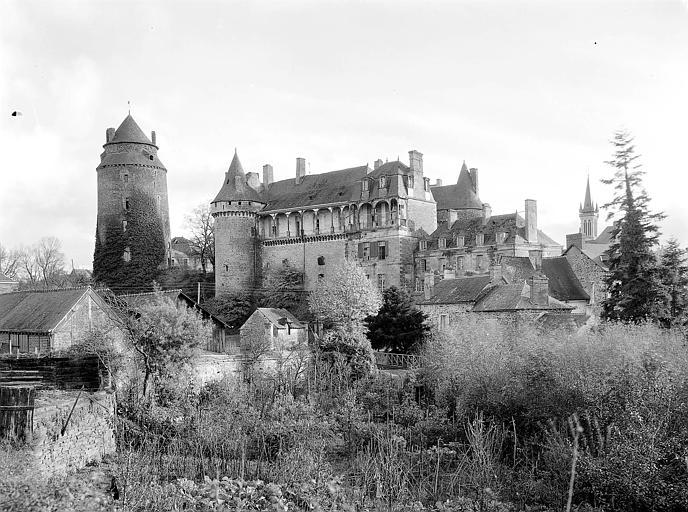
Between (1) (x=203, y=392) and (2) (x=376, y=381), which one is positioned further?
(2) (x=376, y=381)

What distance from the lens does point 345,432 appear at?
16.8m

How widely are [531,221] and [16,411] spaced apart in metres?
36.9

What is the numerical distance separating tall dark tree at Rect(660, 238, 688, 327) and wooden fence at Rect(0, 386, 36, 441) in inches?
859

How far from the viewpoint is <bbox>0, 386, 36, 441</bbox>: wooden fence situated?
929 cm

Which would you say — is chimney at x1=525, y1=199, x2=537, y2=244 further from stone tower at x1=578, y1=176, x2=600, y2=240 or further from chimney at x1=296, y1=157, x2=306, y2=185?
stone tower at x1=578, y1=176, x2=600, y2=240

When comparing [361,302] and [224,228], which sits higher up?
[224,228]

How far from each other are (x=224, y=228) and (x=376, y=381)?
108 feet

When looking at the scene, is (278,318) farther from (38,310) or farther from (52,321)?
(52,321)

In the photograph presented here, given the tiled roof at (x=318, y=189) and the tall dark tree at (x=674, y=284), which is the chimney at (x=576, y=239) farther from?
the tall dark tree at (x=674, y=284)

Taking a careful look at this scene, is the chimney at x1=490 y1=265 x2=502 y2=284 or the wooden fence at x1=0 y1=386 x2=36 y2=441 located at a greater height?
the chimney at x1=490 y1=265 x2=502 y2=284

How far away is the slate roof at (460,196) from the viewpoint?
52.3 metres

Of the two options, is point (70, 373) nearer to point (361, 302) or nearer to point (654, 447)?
point (654, 447)

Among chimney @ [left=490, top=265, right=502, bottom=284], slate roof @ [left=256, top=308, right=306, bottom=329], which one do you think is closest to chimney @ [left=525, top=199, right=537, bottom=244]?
chimney @ [left=490, top=265, right=502, bottom=284]

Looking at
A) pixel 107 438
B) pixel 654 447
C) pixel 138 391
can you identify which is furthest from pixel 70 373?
pixel 654 447
